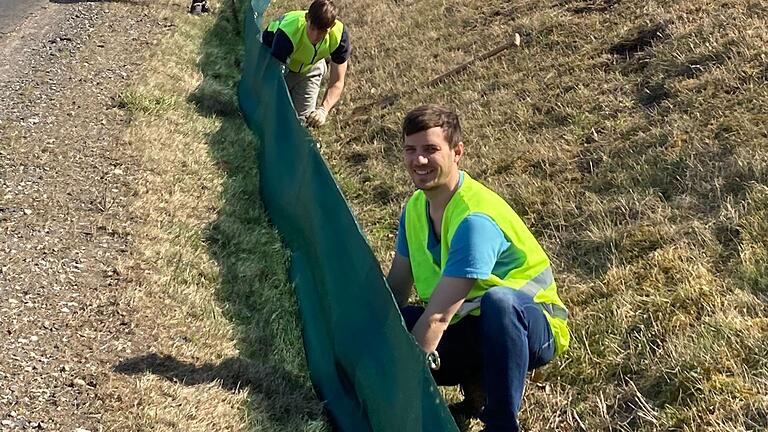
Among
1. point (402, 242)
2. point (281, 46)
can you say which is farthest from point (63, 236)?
point (281, 46)

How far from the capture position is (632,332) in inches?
160

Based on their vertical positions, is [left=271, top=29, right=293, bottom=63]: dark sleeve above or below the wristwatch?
below

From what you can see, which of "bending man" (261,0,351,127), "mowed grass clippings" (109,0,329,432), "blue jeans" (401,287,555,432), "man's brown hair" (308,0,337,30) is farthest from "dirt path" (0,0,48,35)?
"blue jeans" (401,287,555,432)

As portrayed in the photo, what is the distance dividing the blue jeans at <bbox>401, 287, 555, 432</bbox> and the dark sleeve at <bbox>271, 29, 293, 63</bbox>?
426 cm

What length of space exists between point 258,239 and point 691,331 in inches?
112

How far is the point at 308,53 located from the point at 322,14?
27.5 inches

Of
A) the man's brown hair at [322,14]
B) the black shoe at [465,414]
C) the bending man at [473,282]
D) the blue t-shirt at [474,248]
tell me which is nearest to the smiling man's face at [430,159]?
the bending man at [473,282]

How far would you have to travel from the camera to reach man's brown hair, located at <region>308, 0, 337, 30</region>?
6.74 meters

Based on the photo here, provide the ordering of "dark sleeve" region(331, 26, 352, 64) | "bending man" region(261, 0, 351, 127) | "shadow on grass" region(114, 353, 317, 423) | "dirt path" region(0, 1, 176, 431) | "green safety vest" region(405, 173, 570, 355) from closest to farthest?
1. "green safety vest" region(405, 173, 570, 355)
2. "dirt path" region(0, 1, 176, 431)
3. "shadow on grass" region(114, 353, 317, 423)
4. "bending man" region(261, 0, 351, 127)
5. "dark sleeve" region(331, 26, 352, 64)

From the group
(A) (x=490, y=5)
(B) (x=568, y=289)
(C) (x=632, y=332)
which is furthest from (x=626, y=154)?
(A) (x=490, y=5)

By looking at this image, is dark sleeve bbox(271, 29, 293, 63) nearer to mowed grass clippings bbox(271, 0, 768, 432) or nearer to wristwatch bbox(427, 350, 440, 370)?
mowed grass clippings bbox(271, 0, 768, 432)

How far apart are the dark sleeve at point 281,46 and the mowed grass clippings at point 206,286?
2.53 ft

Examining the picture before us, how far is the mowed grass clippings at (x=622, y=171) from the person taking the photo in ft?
12.3

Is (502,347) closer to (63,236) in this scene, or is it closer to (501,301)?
(501,301)
